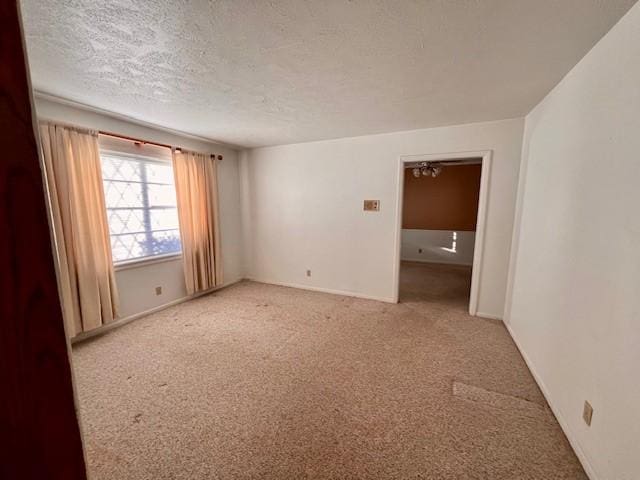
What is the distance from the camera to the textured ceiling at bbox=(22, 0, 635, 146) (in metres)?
1.26

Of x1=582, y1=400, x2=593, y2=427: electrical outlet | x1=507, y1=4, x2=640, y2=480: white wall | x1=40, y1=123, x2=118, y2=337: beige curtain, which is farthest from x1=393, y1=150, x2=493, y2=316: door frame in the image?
x1=40, y1=123, x2=118, y2=337: beige curtain

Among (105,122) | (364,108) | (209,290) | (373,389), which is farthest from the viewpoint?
(209,290)

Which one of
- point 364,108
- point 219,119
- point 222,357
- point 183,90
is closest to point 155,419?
point 222,357

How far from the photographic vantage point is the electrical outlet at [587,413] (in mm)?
1344

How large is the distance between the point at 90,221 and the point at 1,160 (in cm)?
284

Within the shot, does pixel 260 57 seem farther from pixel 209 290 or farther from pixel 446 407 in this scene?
pixel 209 290

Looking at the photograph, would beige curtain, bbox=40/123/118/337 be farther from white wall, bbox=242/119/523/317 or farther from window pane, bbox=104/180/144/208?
white wall, bbox=242/119/523/317

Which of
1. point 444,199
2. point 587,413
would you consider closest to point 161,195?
point 587,413

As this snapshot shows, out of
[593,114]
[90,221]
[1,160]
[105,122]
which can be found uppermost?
[105,122]

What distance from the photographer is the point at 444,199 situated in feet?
18.8

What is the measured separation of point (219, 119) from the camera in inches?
110

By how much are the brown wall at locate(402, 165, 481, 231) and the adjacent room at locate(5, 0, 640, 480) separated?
2780 millimetres

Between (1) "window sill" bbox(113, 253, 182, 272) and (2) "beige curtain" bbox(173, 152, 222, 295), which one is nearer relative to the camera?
(1) "window sill" bbox(113, 253, 182, 272)

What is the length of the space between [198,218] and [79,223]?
135cm
